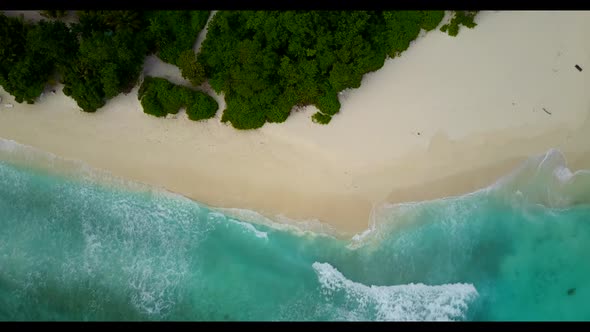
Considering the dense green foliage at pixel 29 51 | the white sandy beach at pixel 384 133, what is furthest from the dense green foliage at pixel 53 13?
the white sandy beach at pixel 384 133

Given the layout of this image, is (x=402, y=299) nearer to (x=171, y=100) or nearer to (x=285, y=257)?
(x=285, y=257)

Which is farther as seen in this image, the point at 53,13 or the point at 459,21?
the point at 459,21

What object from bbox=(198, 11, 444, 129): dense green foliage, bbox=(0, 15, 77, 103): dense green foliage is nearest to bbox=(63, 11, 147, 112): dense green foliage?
bbox=(0, 15, 77, 103): dense green foliage

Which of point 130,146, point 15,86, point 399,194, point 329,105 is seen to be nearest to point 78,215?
point 130,146

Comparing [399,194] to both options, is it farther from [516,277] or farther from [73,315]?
[73,315]

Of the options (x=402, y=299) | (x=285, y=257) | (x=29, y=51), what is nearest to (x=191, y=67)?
(x=29, y=51)

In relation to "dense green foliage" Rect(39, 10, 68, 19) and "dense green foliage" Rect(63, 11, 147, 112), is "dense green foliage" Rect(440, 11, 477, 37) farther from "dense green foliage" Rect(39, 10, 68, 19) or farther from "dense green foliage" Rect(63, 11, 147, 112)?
"dense green foliage" Rect(39, 10, 68, 19)

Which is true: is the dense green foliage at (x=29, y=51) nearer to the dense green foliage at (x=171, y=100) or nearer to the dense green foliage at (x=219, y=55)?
the dense green foliage at (x=219, y=55)
